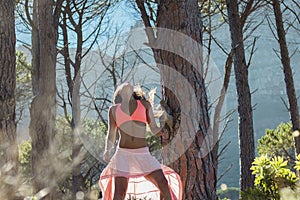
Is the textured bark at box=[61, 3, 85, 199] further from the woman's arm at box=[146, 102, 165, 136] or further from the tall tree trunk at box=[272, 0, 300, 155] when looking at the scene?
the woman's arm at box=[146, 102, 165, 136]

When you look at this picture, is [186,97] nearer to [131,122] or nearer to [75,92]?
[131,122]

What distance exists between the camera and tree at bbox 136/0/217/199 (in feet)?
9.92

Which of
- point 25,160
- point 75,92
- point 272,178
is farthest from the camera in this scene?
point 25,160

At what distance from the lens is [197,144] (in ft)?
9.94

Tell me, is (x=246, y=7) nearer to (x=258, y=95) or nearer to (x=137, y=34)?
(x=137, y=34)

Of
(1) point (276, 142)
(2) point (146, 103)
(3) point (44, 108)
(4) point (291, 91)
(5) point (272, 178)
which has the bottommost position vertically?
(5) point (272, 178)

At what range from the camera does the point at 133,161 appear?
2.86 meters

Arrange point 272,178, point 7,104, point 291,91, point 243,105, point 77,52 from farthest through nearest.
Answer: point 77,52 → point 291,91 → point 243,105 → point 7,104 → point 272,178

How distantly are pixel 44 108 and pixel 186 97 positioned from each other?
3.25m

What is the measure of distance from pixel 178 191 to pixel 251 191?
0.79 metres

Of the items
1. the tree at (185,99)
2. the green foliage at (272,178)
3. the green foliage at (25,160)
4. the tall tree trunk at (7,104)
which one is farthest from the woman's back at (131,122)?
the green foliage at (25,160)

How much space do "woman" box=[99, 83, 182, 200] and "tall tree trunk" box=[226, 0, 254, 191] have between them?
354cm

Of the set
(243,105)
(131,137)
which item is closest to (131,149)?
(131,137)

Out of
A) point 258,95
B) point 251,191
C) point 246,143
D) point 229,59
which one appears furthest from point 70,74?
point 258,95
